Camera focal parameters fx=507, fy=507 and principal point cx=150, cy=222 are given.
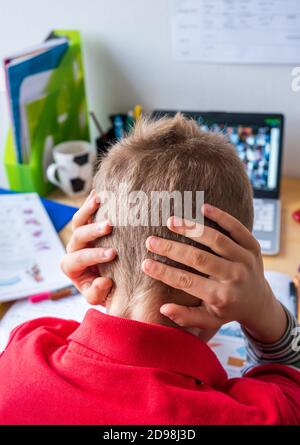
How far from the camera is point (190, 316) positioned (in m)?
0.60

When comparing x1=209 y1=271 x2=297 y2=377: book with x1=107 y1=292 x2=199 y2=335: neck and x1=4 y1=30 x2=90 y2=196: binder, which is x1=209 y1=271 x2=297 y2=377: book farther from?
x1=4 y1=30 x2=90 y2=196: binder

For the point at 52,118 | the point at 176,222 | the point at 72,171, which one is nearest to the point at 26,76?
the point at 52,118

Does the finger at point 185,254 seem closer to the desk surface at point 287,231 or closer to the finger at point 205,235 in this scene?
the finger at point 205,235

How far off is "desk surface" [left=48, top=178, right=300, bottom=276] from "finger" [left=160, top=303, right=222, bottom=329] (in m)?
0.40

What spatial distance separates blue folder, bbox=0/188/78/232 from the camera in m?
1.17

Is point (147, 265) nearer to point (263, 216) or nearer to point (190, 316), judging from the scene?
point (190, 316)

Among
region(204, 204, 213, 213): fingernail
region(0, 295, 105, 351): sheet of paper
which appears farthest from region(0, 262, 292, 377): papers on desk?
region(204, 204, 213, 213): fingernail

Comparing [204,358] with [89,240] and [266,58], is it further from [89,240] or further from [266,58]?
[266,58]

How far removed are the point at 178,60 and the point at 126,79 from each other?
0.51 ft

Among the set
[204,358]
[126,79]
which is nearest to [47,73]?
[126,79]

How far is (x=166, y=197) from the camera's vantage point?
22.6 inches

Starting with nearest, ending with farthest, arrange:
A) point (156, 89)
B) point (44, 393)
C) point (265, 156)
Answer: point (44, 393) → point (265, 156) → point (156, 89)

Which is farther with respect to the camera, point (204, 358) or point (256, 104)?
point (256, 104)

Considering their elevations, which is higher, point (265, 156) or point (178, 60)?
point (178, 60)
